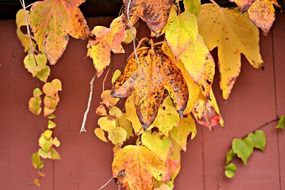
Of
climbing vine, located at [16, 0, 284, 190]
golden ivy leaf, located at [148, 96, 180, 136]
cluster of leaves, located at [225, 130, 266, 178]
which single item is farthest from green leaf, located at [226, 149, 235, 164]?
golden ivy leaf, located at [148, 96, 180, 136]

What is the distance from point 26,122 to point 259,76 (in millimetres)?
677

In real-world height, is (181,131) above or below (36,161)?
above

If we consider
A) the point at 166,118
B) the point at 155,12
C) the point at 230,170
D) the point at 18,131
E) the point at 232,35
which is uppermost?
the point at 155,12

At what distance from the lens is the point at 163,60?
2.18ft

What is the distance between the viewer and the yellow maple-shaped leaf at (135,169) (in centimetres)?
76

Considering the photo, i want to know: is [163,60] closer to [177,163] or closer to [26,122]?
[177,163]

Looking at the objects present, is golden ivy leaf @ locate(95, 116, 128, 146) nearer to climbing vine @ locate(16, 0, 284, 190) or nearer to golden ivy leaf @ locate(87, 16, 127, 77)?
climbing vine @ locate(16, 0, 284, 190)

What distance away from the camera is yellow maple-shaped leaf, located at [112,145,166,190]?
759 mm

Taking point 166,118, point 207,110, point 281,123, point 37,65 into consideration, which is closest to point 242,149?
point 281,123

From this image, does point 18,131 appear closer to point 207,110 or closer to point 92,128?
point 92,128

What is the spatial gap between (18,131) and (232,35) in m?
0.76

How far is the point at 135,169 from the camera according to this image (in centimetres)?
76

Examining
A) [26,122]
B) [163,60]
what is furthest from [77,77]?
[163,60]

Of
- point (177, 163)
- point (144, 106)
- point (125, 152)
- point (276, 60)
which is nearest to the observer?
point (144, 106)
